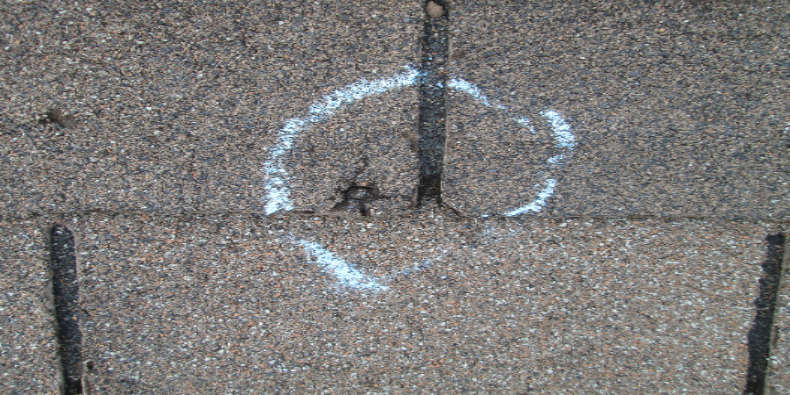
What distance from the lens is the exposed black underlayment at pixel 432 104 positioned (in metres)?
1.44

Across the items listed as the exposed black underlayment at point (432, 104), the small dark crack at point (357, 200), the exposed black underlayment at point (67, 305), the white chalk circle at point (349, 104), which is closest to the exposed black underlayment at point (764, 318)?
the white chalk circle at point (349, 104)

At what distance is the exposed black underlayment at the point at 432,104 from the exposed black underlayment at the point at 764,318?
3.94 feet

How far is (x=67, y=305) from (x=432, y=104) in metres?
1.49

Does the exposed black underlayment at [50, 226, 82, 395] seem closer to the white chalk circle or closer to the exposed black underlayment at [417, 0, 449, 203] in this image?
the white chalk circle

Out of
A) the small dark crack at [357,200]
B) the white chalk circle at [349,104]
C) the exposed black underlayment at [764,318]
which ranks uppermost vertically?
the white chalk circle at [349,104]

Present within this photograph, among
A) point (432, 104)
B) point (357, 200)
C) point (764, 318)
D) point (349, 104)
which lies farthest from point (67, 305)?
point (764, 318)

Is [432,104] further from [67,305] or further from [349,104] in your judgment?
[67,305]

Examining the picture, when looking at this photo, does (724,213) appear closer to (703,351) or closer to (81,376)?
(703,351)

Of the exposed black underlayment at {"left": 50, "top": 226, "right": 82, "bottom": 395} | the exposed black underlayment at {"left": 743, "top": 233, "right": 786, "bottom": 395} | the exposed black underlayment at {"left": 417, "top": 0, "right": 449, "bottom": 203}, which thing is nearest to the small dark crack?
the exposed black underlayment at {"left": 417, "top": 0, "right": 449, "bottom": 203}

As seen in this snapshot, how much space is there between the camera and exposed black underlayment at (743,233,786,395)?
4.95 feet

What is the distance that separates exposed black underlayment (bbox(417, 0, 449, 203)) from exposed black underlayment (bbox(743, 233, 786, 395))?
3.94ft

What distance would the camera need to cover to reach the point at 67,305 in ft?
5.07

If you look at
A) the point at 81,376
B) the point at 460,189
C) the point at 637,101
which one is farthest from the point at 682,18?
the point at 81,376

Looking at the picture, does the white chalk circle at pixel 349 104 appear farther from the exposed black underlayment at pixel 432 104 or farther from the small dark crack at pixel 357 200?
the small dark crack at pixel 357 200
